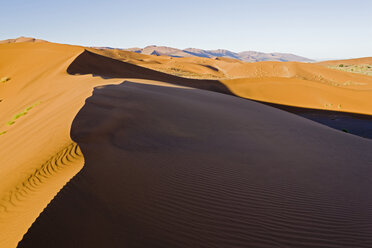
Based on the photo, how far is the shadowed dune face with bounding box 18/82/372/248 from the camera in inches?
97.8

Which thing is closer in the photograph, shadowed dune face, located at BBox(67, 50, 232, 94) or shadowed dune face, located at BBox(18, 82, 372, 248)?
shadowed dune face, located at BBox(18, 82, 372, 248)

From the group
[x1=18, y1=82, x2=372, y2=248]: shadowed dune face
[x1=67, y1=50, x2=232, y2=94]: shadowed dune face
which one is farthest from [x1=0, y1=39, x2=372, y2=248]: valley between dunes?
[x1=67, y1=50, x2=232, y2=94]: shadowed dune face

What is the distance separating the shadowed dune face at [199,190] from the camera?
2485 millimetres

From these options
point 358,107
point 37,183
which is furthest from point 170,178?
point 358,107

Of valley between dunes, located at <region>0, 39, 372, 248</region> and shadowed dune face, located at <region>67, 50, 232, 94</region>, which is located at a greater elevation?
shadowed dune face, located at <region>67, 50, 232, 94</region>

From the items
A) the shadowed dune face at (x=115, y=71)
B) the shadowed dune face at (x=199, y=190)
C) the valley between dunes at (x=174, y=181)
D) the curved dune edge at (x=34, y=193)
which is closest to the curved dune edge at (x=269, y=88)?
the shadowed dune face at (x=115, y=71)

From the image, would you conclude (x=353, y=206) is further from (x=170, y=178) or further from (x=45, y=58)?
(x=45, y=58)

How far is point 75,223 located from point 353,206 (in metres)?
3.41

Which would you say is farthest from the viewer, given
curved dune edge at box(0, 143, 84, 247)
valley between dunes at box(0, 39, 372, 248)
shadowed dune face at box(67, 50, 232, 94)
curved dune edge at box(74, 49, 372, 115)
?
curved dune edge at box(74, 49, 372, 115)

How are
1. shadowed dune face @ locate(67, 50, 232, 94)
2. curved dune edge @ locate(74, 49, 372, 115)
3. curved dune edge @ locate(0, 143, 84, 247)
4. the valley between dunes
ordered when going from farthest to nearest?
curved dune edge @ locate(74, 49, 372, 115) < shadowed dune face @ locate(67, 50, 232, 94) < the valley between dunes < curved dune edge @ locate(0, 143, 84, 247)

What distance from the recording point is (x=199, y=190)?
3363 mm

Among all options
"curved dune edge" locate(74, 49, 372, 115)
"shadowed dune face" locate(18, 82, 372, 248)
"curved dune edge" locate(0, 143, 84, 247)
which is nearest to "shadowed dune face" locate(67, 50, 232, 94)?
"curved dune edge" locate(74, 49, 372, 115)

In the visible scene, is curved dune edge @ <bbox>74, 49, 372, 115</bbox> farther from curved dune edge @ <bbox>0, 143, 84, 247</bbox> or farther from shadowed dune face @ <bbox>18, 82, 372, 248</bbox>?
curved dune edge @ <bbox>0, 143, 84, 247</bbox>

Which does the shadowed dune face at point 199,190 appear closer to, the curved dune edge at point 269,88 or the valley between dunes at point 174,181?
the valley between dunes at point 174,181
